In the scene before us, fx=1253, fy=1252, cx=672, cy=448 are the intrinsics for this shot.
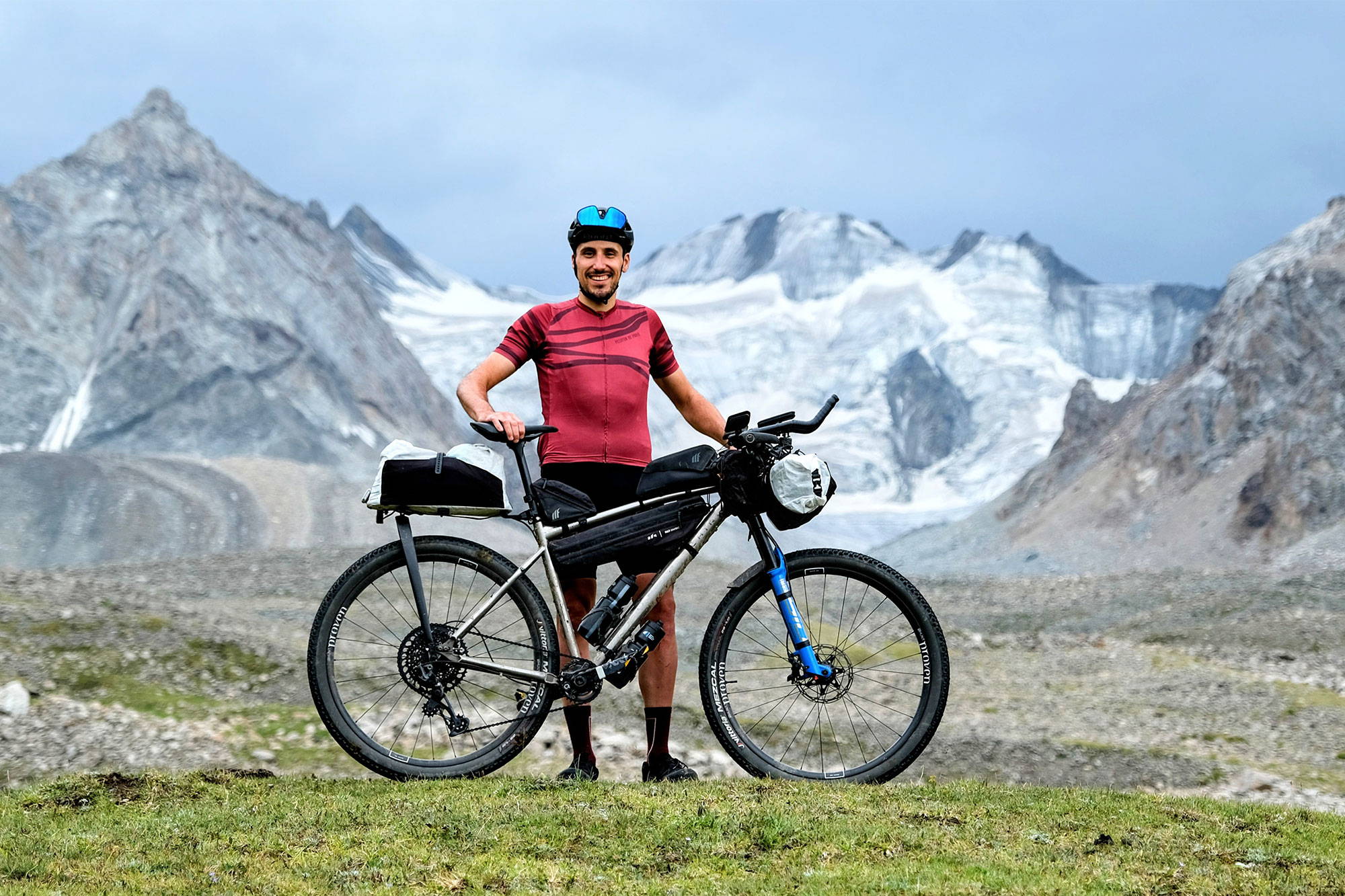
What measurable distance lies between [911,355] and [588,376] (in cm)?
17007

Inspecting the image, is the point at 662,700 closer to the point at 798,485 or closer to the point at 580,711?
the point at 580,711

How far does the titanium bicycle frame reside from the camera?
5.52 m

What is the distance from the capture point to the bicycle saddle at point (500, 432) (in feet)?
17.9

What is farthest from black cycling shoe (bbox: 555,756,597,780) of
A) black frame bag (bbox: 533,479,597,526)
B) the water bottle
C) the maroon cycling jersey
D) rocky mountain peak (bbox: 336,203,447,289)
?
rocky mountain peak (bbox: 336,203,447,289)

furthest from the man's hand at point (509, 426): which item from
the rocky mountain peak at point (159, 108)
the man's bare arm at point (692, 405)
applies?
the rocky mountain peak at point (159, 108)

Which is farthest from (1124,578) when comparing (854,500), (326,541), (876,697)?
(854,500)

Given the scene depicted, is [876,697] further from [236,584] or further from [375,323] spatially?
[375,323]

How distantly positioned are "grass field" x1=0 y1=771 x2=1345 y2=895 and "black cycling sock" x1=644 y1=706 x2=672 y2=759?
50 cm

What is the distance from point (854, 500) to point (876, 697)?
140377mm

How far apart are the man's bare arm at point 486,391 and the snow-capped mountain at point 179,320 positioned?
73.3 metres

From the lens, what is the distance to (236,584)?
2731 centimetres

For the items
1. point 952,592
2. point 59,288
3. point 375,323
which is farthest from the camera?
point 375,323

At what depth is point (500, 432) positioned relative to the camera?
17.9 feet

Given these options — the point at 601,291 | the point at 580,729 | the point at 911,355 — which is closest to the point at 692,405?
the point at 601,291
